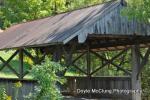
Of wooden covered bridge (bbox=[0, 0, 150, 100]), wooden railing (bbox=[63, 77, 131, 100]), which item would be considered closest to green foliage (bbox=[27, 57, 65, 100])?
wooden covered bridge (bbox=[0, 0, 150, 100])

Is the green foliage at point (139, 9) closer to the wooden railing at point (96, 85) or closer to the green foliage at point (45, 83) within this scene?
the green foliage at point (45, 83)

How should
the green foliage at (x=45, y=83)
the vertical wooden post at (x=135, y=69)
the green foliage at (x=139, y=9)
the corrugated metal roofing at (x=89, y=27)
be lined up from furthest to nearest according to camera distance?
the vertical wooden post at (x=135, y=69) → the corrugated metal roofing at (x=89, y=27) → the green foliage at (x=139, y=9) → the green foliage at (x=45, y=83)

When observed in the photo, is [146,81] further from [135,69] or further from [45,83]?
[45,83]

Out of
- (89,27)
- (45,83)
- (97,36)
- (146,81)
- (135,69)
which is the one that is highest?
(89,27)

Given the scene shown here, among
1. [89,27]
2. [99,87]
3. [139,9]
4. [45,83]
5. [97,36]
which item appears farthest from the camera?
[99,87]

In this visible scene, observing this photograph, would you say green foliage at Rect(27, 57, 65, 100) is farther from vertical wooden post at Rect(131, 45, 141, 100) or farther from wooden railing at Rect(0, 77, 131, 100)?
wooden railing at Rect(0, 77, 131, 100)

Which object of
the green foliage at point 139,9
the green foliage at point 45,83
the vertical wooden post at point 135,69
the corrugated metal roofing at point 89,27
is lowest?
the vertical wooden post at point 135,69

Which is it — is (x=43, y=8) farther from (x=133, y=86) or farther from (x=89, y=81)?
(x=133, y=86)

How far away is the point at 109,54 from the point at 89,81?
21.1 feet

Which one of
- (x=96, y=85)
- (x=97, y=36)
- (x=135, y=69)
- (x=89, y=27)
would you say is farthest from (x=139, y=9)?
(x=96, y=85)

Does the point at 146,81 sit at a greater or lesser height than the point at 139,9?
lesser

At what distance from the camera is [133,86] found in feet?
58.1

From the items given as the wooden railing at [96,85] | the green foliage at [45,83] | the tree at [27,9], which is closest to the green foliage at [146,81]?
the wooden railing at [96,85]

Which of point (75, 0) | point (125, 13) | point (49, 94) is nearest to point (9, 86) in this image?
point (125, 13)
